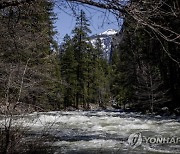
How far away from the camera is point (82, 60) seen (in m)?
51.4

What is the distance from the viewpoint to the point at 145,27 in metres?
3.88

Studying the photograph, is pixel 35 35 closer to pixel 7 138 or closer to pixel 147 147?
pixel 147 147

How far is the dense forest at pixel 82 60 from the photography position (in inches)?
154

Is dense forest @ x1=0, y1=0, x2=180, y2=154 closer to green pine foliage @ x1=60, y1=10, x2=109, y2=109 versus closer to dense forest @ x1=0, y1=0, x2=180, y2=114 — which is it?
dense forest @ x1=0, y1=0, x2=180, y2=114

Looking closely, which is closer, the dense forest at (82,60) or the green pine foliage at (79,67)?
the dense forest at (82,60)

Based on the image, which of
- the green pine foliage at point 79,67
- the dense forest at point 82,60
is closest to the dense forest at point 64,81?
the dense forest at point 82,60

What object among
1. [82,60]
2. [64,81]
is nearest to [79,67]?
[82,60]

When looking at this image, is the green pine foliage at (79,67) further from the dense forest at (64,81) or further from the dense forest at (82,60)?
the dense forest at (64,81)

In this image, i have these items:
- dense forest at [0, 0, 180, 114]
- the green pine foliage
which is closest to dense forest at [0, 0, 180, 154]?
dense forest at [0, 0, 180, 114]

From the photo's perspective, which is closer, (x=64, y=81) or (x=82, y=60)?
(x=64, y=81)

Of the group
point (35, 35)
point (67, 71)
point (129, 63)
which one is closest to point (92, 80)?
point (67, 71)

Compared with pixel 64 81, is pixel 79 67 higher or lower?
higher

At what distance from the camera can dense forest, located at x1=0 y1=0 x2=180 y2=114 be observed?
3.92m

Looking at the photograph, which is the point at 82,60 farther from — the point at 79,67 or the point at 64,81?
the point at 64,81
